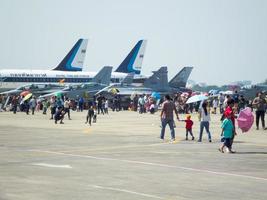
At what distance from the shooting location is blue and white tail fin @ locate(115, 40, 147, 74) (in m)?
101

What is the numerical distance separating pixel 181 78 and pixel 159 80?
5.96 metres

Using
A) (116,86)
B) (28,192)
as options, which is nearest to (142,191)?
(28,192)

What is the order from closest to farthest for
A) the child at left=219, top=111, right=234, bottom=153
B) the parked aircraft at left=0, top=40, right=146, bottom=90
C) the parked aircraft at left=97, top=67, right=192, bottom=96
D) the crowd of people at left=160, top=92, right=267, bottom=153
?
the child at left=219, top=111, right=234, bottom=153 < the crowd of people at left=160, top=92, right=267, bottom=153 < the parked aircraft at left=97, top=67, right=192, bottom=96 < the parked aircraft at left=0, top=40, right=146, bottom=90

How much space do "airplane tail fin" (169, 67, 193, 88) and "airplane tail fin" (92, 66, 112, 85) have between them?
7.85 m

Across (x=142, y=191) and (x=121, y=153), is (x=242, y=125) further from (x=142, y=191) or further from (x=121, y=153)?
(x=142, y=191)

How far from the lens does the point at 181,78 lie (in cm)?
8344

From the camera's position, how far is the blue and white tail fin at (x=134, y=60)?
101 meters

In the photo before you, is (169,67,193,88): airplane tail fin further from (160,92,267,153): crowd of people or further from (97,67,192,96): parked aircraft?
(160,92,267,153): crowd of people

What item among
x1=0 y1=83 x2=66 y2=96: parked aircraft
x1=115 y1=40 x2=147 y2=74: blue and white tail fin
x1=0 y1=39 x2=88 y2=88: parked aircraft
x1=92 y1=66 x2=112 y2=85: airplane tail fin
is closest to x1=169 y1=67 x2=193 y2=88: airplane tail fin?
x1=92 y1=66 x2=112 y2=85: airplane tail fin

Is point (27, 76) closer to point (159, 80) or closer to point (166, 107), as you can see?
point (159, 80)

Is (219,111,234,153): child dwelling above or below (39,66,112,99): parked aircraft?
below

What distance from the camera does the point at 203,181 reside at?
14.1 meters

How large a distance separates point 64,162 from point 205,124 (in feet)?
28.2

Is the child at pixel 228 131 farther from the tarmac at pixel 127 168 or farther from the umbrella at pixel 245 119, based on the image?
the umbrella at pixel 245 119
